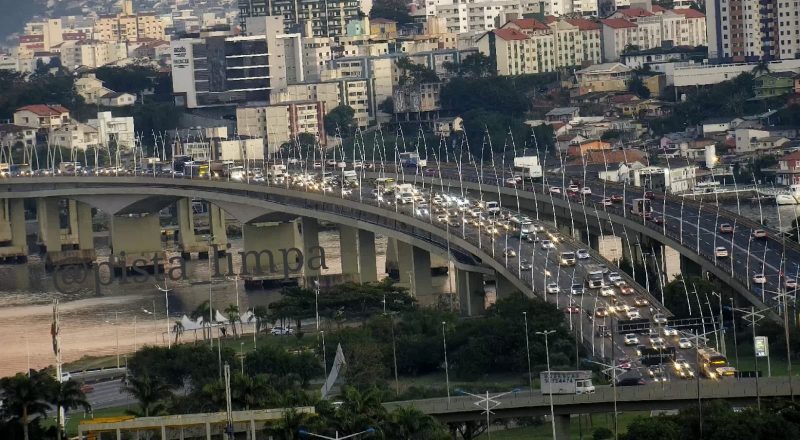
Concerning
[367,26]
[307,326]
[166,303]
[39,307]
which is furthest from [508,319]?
[367,26]

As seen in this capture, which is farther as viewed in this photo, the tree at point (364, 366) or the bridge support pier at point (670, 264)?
the bridge support pier at point (670, 264)

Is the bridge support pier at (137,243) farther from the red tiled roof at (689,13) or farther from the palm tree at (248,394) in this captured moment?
the red tiled roof at (689,13)

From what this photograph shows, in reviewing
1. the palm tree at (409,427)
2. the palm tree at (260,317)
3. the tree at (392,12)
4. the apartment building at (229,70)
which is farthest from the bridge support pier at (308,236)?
the tree at (392,12)

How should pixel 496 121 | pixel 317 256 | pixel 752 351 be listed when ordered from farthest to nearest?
pixel 496 121 < pixel 317 256 < pixel 752 351

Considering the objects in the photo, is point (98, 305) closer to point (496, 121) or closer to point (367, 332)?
point (367, 332)

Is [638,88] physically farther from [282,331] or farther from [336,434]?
[336,434]

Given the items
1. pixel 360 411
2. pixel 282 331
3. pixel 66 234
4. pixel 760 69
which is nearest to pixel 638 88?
pixel 760 69

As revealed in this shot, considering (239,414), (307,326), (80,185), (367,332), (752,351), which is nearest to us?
(239,414)
